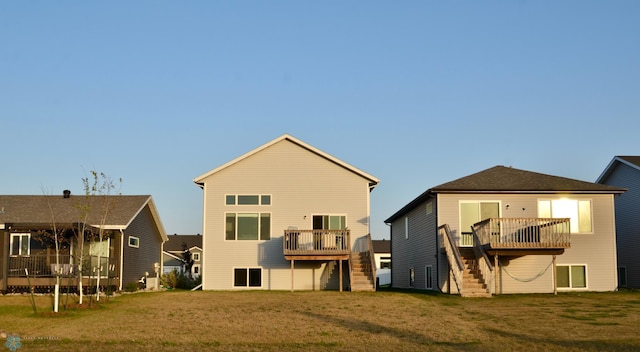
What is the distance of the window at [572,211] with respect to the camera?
27.8 meters

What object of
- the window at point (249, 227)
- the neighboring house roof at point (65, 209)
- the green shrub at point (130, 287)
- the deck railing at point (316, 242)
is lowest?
the green shrub at point (130, 287)

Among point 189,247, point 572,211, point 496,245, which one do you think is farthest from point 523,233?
point 189,247

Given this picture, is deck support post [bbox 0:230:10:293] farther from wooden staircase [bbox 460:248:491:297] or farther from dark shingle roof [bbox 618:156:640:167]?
dark shingle roof [bbox 618:156:640:167]

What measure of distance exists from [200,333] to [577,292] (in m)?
16.6

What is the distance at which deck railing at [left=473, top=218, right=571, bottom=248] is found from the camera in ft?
83.1

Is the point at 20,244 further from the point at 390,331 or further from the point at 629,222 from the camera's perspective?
the point at 629,222

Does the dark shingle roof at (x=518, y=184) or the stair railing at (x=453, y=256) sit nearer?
the stair railing at (x=453, y=256)

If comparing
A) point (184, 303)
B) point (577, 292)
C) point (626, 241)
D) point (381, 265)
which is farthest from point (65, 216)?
point (381, 265)

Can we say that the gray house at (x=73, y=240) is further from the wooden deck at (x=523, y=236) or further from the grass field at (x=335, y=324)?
the wooden deck at (x=523, y=236)

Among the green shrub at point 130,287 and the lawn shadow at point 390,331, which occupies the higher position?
the green shrub at point 130,287

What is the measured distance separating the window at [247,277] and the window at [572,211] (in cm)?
1197

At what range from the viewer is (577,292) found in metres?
26.9

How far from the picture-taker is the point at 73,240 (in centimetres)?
2917

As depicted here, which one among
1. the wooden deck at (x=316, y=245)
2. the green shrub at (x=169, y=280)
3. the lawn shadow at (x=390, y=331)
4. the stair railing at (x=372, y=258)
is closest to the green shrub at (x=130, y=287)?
the green shrub at (x=169, y=280)
